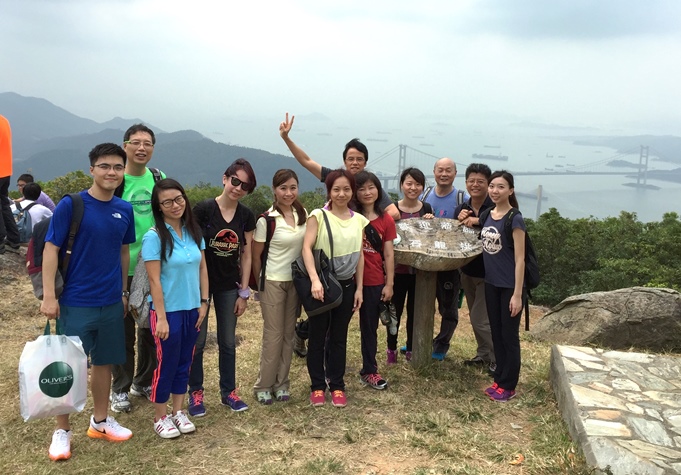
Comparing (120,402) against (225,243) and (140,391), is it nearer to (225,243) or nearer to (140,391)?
(140,391)

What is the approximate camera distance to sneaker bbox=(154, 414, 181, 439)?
3.37 m

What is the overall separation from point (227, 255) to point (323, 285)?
25.5 inches

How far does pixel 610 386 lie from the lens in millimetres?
3816

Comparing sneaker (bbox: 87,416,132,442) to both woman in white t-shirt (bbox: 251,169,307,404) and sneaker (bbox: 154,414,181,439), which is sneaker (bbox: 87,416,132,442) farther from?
woman in white t-shirt (bbox: 251,169,307,404)

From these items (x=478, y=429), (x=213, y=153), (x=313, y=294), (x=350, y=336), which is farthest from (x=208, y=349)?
(x=213, y=153)

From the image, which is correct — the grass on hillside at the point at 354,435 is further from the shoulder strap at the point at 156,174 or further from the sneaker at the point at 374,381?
the shoulder strap at the point at 156,174

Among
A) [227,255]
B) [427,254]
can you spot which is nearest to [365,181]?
[427,254]

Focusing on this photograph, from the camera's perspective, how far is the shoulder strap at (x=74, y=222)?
296 cm

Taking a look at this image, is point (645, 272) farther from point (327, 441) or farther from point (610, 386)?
point (327, 441)

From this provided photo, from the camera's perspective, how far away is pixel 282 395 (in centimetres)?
394

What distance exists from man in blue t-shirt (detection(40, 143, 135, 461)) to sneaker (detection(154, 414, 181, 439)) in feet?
1.53

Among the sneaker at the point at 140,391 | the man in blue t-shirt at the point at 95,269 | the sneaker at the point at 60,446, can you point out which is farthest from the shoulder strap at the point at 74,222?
the sneaker at the point at 140,391

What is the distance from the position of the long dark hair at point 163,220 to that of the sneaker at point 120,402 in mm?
1350

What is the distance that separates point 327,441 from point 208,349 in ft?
8.25
